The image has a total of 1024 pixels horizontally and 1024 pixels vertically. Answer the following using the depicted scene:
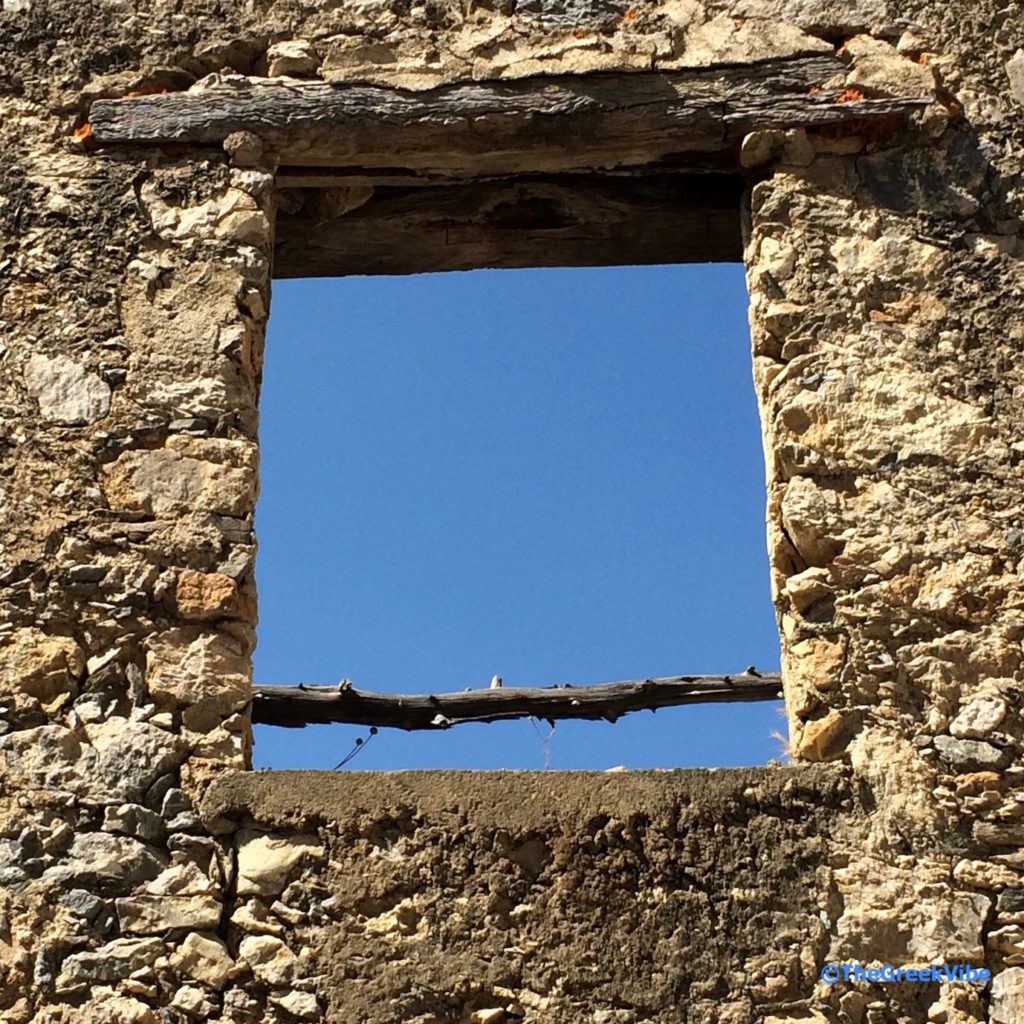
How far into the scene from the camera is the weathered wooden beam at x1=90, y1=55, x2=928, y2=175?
11.9ft

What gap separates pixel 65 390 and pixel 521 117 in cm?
125

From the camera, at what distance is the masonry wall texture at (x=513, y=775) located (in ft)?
9.66

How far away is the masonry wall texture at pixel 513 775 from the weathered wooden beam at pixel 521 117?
2.2 inches

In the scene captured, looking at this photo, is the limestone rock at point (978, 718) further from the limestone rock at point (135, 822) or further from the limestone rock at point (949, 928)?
the limestone rock at point (135, 822)

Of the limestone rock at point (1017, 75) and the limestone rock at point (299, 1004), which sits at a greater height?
the limestone rock at point (1017, 75)

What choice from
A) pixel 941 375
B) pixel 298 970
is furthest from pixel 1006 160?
pixel 298 970

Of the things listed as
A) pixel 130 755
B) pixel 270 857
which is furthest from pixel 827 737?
pixel 130 755

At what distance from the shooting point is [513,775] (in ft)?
10.1

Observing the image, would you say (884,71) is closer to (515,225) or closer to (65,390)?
(515,225)

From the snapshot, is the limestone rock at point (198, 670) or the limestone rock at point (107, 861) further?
the limestone rock at point (198, 670)

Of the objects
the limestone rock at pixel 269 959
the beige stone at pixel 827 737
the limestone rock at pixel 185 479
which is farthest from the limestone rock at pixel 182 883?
the beige stone at pixel 827 737

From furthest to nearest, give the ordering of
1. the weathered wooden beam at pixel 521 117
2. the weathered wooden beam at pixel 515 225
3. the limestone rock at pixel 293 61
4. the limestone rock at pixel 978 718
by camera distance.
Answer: the weathered wooden beam at pixel 515 225, the limestone rock at pixel 293 61, the weathered wooden beam at pixel 521 117, the limestone rock at pixel 978 718

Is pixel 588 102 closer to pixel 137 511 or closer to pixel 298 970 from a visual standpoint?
pixel 137 511

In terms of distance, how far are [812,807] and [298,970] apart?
1.07 meters
